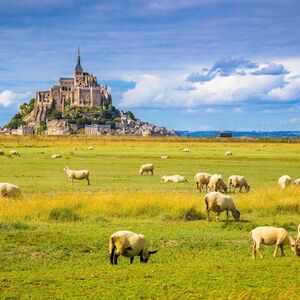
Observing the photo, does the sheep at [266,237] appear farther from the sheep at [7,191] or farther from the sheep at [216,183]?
the sheep at [216,183]

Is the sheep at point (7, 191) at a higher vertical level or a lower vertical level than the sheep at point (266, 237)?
higher

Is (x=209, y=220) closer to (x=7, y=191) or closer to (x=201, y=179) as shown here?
(x=7, y=191)

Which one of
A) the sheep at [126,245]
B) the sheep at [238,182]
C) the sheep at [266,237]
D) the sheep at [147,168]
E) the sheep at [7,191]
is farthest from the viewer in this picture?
the sheep at [147,168]

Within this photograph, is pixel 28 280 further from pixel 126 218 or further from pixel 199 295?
pixel 126 218

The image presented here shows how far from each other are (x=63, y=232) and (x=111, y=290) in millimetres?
6908

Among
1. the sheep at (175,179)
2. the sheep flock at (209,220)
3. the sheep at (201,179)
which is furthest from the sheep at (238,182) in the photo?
the sheep at (175,179)

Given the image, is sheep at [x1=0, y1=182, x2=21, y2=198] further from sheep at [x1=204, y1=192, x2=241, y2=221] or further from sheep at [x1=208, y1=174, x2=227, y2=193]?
sheep at [x1=208, y1=174, x2=227, y2=193]

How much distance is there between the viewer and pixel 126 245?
12.7 meters

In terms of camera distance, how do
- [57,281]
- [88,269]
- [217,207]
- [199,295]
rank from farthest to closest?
[217,207], [88,269], [57,281], [199,295]

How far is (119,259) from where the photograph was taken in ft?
45.5

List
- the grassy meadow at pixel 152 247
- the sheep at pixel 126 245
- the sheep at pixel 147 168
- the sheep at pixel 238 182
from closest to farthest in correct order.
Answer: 1. the grassy meadow at pixel 152 247
2. the sheep at pixel 126 245
3. the sheep at pixel 238 182
4. the sheep at pixel 147 168

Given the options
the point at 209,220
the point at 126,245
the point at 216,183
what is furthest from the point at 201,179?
the point at 126,245

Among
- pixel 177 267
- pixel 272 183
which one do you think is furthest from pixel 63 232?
pixel 272 183

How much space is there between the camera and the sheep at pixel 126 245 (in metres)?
12.6
